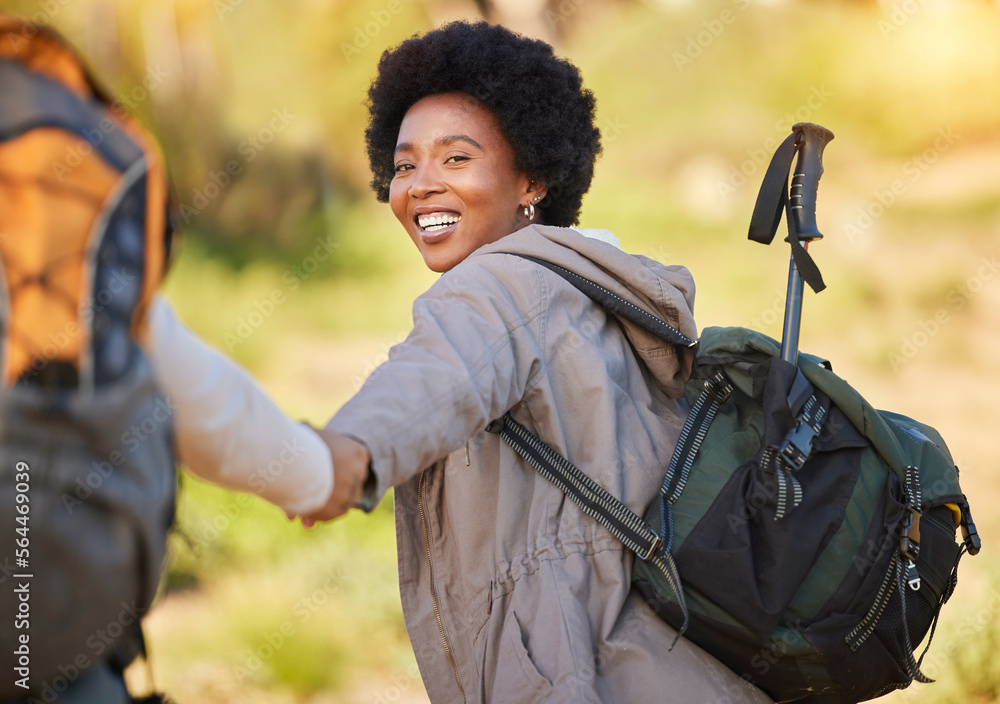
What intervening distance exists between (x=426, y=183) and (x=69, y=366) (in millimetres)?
1555

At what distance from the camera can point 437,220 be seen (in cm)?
246

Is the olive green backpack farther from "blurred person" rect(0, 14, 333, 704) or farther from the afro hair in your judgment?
"blurred person" rect(0, 14, 333, 704)

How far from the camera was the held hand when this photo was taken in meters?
1.37

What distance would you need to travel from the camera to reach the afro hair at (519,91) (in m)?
2.54

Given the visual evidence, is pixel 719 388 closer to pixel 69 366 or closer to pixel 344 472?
pixel 344 472

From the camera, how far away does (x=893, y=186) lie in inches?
377

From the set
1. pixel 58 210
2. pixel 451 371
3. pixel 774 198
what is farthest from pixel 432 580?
pixel 58 210

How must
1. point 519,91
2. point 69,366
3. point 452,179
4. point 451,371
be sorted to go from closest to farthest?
point 69,366 → point 451,371 → point 452,179 → point 519,91

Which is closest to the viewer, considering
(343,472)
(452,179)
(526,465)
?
(343,472)

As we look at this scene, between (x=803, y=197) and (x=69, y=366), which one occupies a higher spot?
(x=803, y=197)

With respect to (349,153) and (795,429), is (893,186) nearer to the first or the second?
(349,153)

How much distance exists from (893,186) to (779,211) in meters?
8.25

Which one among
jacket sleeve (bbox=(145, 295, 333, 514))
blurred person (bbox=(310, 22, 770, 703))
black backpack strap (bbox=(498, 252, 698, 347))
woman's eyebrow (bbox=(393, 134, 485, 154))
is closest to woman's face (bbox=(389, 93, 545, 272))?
woman's eyebrow (bbox=(393, 134, 485, 154))

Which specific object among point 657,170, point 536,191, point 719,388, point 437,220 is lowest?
point 719,388
